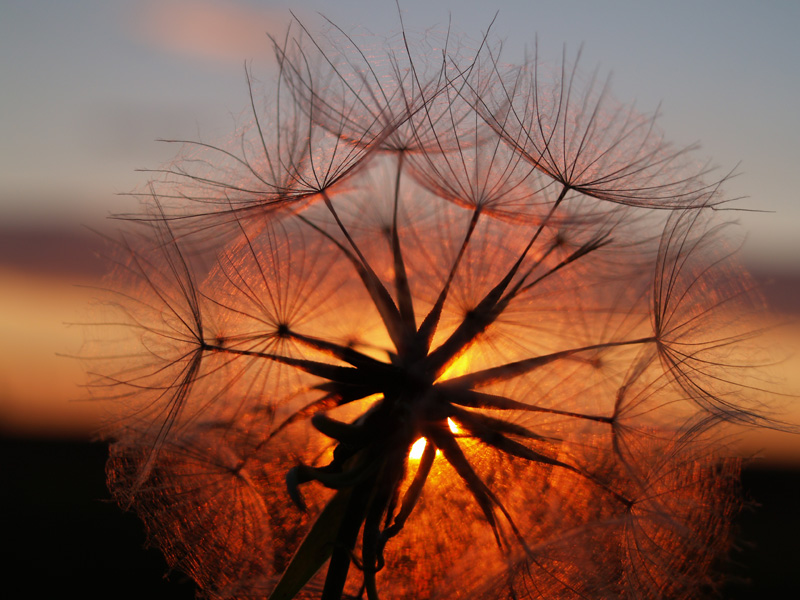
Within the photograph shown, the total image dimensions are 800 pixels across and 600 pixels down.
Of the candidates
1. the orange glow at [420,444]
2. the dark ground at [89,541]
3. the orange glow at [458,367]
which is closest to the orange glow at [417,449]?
the orange glow at [420,444]

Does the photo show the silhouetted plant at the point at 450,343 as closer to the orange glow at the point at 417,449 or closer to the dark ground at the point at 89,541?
the orange glow at the point at 417,449

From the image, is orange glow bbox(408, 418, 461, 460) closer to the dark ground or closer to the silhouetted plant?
the silhouetted plant

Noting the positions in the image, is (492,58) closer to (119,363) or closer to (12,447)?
(119,363)

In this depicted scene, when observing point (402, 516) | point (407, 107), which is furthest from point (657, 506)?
point (407, 107)

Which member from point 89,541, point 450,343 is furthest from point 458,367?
point 89,541

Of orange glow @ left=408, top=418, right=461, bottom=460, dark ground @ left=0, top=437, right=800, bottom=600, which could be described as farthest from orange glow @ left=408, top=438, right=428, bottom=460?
dark ground @ left=0, top=437, right=800, bottom=600

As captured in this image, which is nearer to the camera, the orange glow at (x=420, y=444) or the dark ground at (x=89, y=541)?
the orange glow at (x=420, y=444)

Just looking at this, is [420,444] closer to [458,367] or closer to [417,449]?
[417,449]
